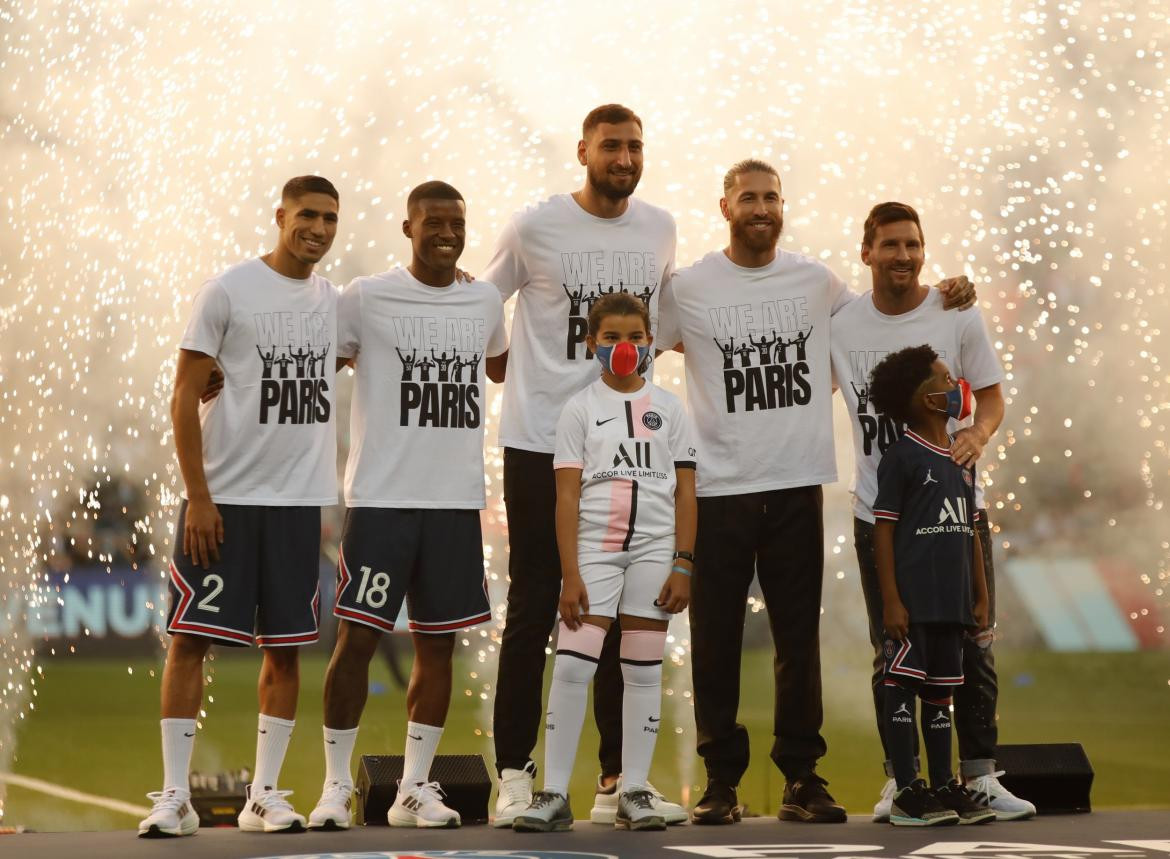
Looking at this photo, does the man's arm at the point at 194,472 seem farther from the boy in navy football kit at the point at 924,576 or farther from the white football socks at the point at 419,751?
the boy in navy football kit at the point at 924,576

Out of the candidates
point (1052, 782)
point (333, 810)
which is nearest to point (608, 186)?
point (333, 810)

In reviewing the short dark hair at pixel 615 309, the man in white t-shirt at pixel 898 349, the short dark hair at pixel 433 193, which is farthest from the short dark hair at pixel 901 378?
the short dark hair at pixel 433 193

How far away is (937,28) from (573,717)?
14.6ft

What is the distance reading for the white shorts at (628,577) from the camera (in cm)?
327

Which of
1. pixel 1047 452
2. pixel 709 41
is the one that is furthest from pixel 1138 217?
pixel 709 41

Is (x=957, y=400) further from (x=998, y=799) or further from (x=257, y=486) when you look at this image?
(x=257, y=486)

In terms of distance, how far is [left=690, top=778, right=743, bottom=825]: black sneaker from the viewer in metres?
3.39

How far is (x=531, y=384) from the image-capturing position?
11.5 feet

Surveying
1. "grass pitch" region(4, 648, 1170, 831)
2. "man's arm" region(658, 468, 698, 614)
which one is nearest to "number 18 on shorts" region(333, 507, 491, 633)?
"man's arm" region(658, 468, 698, 614)

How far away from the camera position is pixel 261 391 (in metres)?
3.35

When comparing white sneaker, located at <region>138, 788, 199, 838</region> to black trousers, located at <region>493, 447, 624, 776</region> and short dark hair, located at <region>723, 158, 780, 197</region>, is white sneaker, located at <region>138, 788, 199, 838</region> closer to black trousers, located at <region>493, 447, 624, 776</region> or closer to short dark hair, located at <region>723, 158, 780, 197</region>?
black trousers, located at <region>493, 447, 624, 776</region>

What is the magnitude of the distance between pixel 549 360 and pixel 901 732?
1.20m

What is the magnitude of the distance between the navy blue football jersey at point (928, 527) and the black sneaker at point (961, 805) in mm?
388

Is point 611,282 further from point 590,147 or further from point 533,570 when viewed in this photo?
point 533,570
